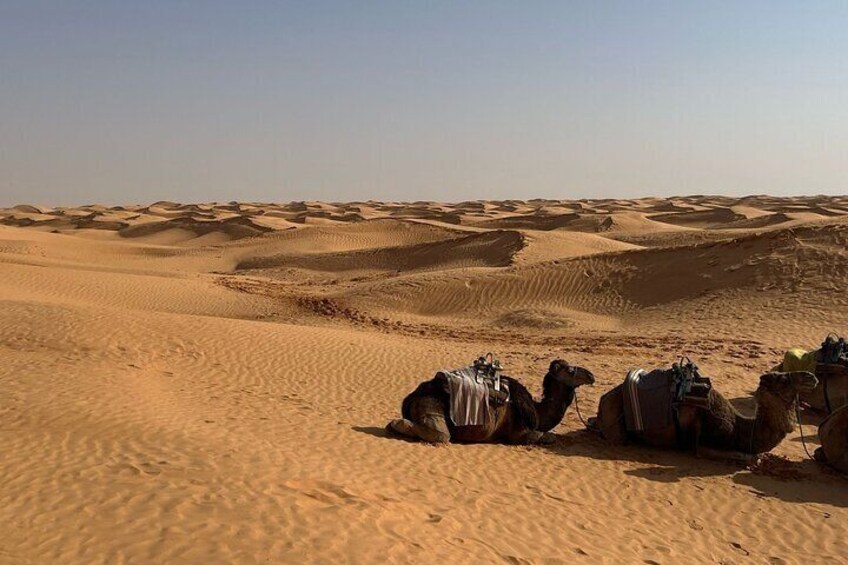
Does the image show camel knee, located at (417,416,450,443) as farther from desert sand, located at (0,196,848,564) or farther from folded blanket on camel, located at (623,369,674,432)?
folded blanket on camel, located at (623,369,674,432)

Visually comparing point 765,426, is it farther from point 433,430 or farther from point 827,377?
point 433,430

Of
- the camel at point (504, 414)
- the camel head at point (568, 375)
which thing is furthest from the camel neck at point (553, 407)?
the camel head at point (568, 375)

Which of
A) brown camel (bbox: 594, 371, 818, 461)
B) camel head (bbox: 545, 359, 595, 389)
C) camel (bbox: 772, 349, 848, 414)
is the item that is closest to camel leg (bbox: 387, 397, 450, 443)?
camel head (bbox: 545, 359, 595, 389)

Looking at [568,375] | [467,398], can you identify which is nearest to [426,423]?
[467,398]

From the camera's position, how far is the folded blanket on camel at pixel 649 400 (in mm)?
8852

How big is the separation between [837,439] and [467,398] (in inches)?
167

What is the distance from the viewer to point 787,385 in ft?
27.1

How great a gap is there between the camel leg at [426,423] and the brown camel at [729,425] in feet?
7.10

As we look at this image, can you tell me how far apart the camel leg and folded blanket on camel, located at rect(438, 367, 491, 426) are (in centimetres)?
16

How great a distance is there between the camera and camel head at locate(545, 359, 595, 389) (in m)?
9.18

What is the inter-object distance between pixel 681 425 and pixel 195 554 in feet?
19.9

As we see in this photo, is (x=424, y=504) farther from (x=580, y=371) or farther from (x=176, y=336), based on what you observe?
(x=176, y=336)

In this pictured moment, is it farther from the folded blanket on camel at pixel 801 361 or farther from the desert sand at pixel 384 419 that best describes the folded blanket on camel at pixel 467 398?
the folded blanket on camel at pixel 801 361

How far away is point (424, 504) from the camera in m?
6.55
